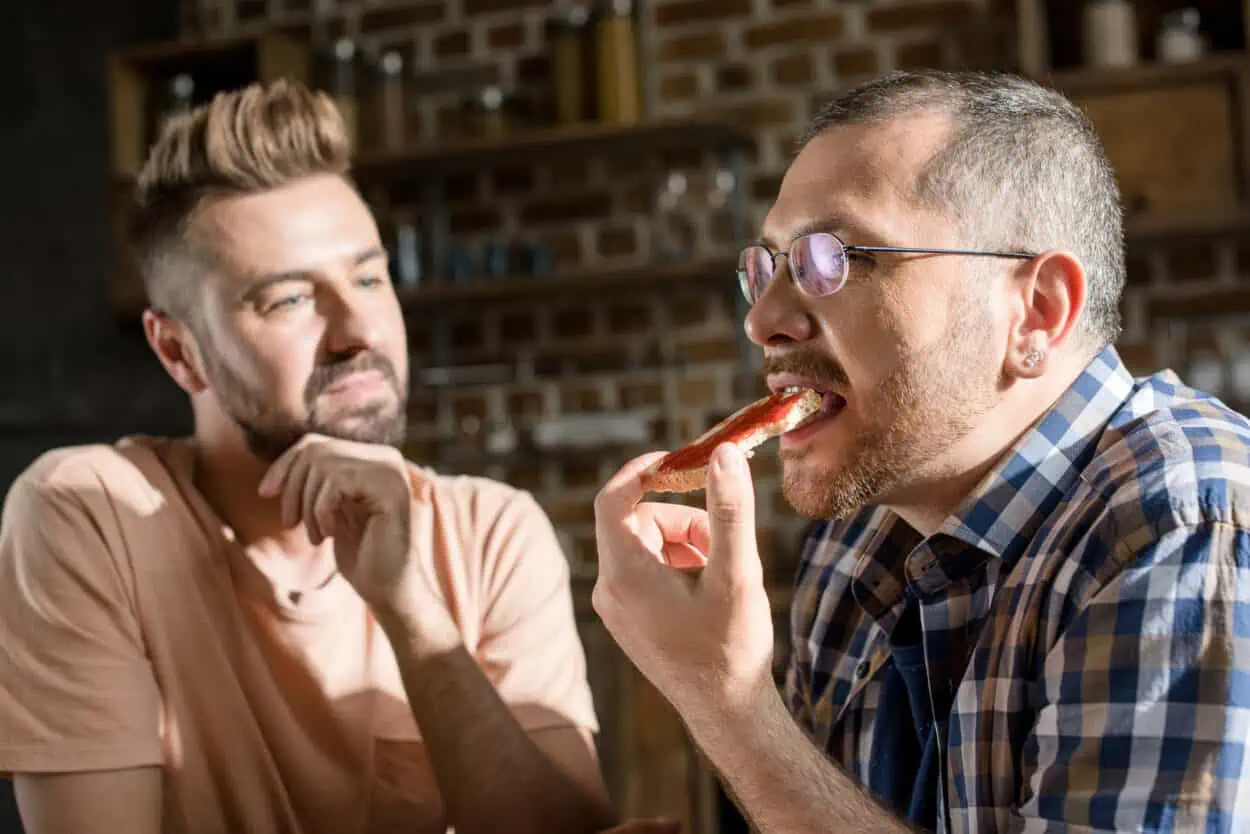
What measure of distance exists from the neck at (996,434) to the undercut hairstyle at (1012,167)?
0.07m

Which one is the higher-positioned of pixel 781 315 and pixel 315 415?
pixel 781 315

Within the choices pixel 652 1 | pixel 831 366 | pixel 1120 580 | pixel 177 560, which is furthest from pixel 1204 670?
pixel 652 1

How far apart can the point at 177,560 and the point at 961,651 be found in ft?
3.02

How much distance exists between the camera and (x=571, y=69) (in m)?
4.12

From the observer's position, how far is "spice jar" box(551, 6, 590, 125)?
4.11 m

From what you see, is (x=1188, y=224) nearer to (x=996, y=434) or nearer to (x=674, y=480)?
(x=996, y=434)

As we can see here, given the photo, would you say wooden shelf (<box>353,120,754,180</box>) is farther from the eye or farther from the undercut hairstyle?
the undercut hairstyle

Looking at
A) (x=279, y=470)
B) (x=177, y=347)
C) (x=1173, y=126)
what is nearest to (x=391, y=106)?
(x=1173, y=126)

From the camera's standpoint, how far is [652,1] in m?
4.28

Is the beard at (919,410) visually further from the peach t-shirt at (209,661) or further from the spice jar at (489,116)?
the spice jar at (489,116)

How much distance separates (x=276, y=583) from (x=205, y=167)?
22.9 inches

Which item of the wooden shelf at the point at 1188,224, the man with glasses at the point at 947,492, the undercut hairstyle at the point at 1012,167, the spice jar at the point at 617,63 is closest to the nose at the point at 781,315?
the man with glasses at the point at 947,492

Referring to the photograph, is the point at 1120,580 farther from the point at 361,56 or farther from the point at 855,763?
the point at 361,56

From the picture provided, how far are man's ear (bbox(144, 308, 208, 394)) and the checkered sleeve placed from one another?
4.31ft
